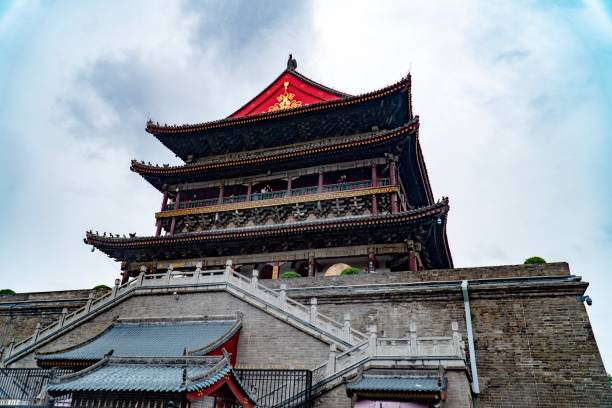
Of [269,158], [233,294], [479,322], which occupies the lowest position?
[479,322]

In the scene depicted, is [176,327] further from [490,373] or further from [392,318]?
[490,373]

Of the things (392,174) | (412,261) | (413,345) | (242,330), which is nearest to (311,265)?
(412,261)

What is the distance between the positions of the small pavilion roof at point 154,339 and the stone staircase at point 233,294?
109 centimetres

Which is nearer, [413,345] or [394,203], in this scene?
[413,345]

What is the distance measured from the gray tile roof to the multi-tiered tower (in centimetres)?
469

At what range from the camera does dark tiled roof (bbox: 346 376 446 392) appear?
954 cm

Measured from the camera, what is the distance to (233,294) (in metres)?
15.0

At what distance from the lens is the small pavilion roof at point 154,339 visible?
1257cm

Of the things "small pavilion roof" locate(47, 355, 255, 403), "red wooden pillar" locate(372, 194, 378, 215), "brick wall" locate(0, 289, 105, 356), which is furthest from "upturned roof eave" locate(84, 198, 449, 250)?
"small pavilion roof" locate(47, 355, 255, 403)

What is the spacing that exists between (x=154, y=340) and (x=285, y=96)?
1716cm

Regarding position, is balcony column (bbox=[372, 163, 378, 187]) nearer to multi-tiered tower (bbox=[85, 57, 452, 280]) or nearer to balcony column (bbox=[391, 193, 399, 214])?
multi-tiered tower (bbox=[85, 57, 452, 280])

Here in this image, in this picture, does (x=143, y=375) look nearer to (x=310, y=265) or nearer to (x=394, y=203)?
(x=310, y=265)

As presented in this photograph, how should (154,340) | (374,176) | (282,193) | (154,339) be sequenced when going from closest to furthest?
(154,340)
(154,339)
(374,176)
(282,193)

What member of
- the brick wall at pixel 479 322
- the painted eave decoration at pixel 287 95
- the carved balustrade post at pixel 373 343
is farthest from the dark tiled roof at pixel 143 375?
the painted eave decoration at pixel 287 95
